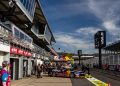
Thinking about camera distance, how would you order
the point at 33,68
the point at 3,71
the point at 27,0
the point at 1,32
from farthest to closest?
the point at 33,68 < the point at 27,0 < the point at 1,32 < the point at 3,71

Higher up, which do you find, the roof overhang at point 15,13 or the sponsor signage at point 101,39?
the sponsor signage at point 101,39

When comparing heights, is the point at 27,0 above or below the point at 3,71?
above

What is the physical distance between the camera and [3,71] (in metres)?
9.91

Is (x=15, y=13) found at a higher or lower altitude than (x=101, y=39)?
lower

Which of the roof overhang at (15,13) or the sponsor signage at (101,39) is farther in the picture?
the sponsor signage at (101,39)

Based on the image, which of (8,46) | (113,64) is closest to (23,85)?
(8,46)

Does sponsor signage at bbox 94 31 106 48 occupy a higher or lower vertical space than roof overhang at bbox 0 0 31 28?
higher

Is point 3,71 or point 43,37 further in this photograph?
point 43,37

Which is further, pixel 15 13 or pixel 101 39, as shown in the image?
pixel 101 39

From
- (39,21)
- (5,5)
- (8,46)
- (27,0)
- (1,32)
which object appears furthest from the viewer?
(39,21)

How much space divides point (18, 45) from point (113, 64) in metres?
43.3

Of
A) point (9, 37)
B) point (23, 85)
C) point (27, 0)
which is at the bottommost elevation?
point (23, 85)

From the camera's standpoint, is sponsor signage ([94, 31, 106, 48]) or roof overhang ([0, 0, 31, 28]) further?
sponsor signage ([94, 31, 106, 48])

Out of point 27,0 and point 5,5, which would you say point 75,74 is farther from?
point 5,5
